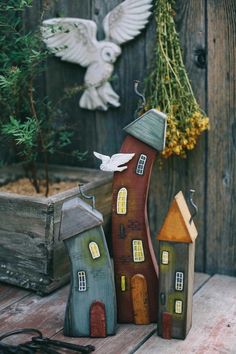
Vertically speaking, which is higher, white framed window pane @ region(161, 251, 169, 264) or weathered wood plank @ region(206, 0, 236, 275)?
weathered wood plank @ region(206, 0, 236, 275)

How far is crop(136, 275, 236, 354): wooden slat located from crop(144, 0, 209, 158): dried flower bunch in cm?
37

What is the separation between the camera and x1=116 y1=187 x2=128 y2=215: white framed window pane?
1360mm

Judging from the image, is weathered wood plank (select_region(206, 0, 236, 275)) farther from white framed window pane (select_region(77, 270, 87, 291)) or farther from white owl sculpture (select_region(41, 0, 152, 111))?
white framed window pane (select_region(77, 270, 87, 291))

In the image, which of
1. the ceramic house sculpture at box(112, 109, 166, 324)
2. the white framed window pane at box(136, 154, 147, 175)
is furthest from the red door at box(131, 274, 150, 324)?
the white framed window pane at box(136, 154, 147, 175)

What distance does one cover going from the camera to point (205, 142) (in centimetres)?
166

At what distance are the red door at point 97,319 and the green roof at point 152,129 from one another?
14.2 inches

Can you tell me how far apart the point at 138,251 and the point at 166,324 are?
0.17 m

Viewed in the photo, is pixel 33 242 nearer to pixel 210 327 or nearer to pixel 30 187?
pixel 30 187

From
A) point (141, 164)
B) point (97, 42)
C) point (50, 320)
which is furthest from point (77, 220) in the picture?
point (97, 42)

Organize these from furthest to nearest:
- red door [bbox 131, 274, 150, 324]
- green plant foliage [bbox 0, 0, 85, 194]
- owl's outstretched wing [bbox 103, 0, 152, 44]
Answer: owl's outstretched wing [bbox 103, 0, 152, 44], green plant foliage [bbox 0, 0, 85, 194], red door [bbox 131, 274, 150, 324]

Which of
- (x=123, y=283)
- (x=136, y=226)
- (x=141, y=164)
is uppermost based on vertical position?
(x=141, y=164)

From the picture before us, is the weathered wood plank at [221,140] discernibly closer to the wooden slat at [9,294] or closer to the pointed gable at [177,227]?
the pointed gable at [177,227]

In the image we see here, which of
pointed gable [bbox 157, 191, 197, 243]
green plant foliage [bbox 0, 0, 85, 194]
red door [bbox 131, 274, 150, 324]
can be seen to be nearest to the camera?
pointed gable [bbox 157, 191, 197, 243]

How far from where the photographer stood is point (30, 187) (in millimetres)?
1791
